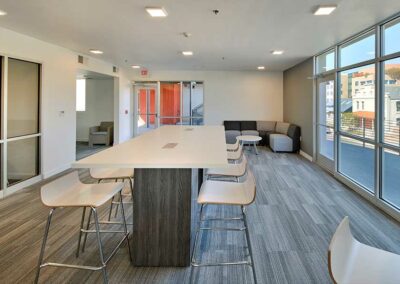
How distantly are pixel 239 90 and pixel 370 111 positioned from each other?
5.96m

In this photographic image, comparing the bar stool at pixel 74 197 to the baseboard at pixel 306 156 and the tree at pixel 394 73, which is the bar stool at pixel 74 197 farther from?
the baseboard at pixel 306 156

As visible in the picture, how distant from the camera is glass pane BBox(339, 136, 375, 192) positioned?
431cm

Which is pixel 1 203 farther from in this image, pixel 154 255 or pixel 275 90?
pixel 275 90

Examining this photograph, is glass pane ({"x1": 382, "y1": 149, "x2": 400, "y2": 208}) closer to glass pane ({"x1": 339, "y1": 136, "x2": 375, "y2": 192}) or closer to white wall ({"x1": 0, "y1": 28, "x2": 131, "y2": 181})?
glass pane ({"x1": 339, "y1": 136, "x2": 375, "y2": 192})

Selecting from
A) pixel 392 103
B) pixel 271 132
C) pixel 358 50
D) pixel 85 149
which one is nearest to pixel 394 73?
pixel 392 103

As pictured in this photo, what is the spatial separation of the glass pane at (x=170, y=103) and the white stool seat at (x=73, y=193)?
26.3ft

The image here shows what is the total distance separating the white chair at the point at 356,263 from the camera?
3.41 ft

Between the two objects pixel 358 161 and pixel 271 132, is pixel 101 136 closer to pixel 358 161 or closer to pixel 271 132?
pixel 271 132

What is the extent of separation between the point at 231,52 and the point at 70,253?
17.1ft

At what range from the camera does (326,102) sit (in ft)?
20.5

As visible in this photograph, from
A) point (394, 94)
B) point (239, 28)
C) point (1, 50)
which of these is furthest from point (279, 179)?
point (1, 50)

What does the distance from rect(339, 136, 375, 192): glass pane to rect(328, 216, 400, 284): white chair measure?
11.3 ft

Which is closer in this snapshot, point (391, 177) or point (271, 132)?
point (391, 177)

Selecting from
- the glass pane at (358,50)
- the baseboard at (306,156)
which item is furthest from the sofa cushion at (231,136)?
the glass pane at (358,50)
